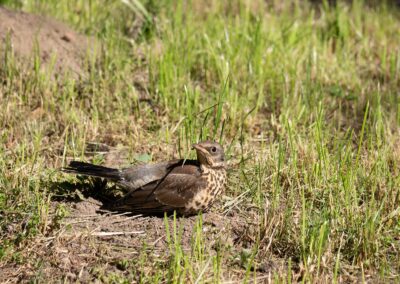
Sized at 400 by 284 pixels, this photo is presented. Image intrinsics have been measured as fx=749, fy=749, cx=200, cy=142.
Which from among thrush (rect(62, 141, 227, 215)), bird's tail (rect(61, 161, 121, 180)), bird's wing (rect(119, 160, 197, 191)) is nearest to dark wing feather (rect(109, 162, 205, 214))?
thrush (rect(62, 141, 227, 215))

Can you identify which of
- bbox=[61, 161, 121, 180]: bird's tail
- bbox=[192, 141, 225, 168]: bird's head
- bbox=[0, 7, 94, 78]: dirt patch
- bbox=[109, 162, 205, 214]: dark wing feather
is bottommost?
bbox=[109, 162, 205, 214]: dark wing feather

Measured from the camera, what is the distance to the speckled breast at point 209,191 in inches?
217

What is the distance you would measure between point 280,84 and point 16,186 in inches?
122

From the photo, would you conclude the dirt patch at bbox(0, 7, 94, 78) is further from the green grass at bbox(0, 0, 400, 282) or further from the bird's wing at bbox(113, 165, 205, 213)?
the bird's wing at bbox(113, 165, 205, 213)

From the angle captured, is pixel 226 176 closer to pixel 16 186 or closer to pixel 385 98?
pixel 16 186

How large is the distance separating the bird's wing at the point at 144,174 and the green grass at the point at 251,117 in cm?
48

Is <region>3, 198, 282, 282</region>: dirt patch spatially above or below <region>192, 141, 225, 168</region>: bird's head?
below

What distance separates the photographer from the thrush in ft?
18.2

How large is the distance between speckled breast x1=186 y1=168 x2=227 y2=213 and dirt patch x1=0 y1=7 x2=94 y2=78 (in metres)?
2.37

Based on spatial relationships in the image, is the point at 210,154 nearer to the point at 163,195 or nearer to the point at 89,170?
the point at 163,195

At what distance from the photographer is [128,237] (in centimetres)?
528

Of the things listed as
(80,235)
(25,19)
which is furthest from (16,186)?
(25,19)

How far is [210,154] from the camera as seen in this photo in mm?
5738

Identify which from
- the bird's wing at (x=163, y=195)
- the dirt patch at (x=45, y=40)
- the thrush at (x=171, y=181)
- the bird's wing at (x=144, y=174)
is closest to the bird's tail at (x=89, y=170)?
the thrush at (x=171, y=181)
